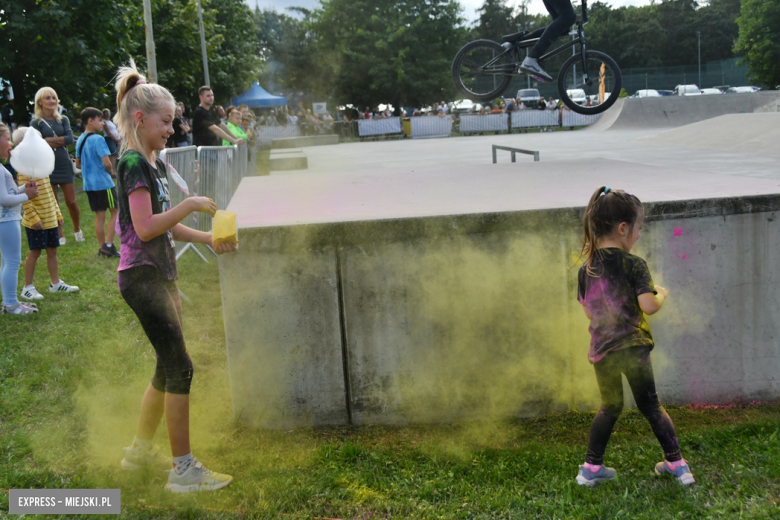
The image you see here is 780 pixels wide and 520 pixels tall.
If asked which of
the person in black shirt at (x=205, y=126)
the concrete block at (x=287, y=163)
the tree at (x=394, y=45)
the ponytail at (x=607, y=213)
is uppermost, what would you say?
the tree at (x=394, y=45)

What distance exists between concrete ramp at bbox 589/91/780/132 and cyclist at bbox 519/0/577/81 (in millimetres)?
18164

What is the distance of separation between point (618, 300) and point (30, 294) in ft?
18.1

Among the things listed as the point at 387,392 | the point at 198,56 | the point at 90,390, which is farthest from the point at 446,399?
the point at 198,56

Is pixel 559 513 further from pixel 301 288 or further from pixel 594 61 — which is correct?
pixel 594 61

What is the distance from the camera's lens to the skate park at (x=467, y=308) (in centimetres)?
361

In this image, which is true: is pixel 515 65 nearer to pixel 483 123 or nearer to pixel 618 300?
pixel 618 300

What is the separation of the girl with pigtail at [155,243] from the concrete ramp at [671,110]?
78.7 feet

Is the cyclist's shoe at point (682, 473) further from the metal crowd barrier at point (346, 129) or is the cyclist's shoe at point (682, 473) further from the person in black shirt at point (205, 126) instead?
the metal crowd barrier at point (346, 129)

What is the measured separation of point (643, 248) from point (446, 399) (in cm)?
145

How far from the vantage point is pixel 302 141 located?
24.4 meters

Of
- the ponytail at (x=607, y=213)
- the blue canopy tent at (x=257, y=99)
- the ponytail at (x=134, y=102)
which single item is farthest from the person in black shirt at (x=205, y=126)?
the blue canopy tent at (x=257, y=99)

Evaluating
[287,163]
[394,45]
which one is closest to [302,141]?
[287,163]

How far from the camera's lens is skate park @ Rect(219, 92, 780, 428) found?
11.8 feet

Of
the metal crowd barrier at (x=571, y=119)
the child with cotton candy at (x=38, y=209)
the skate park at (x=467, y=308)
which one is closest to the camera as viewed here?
the skate park at (x=467, y=308)
